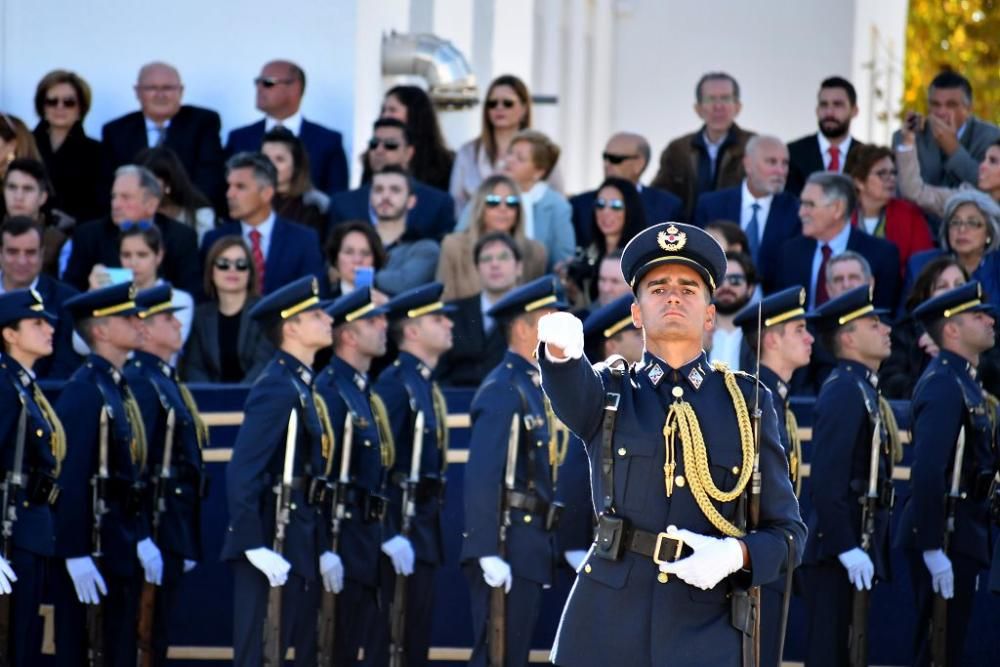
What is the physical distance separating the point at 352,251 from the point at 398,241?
56cm

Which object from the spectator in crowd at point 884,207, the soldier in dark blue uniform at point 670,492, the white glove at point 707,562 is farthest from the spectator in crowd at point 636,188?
the white glove at point 707,562

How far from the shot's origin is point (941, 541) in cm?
1015

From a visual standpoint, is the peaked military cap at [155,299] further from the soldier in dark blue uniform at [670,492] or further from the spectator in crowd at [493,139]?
the soldier in dark blue uniform at [670,492]

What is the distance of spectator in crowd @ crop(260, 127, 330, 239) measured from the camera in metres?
12.4

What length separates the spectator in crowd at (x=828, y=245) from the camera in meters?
11.6

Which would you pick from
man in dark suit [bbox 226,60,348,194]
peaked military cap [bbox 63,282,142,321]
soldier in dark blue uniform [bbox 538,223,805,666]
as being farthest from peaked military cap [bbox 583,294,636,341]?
soldier in dark blue uniform [bbox 538,223,805,666]

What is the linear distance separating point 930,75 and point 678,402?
2060 centimetres

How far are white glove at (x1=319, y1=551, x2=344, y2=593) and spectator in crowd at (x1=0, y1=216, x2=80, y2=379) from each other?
1.74 m

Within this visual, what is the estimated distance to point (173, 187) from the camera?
12.1 m

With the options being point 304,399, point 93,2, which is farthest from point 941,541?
point 93,2

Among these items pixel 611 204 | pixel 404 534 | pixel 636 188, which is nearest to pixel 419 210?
pixel 611 204

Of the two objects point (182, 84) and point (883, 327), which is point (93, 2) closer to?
point (182, 84)

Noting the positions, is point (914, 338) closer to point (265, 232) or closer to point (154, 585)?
point (265, 232)

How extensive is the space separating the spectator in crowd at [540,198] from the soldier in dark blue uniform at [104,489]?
103 inches
